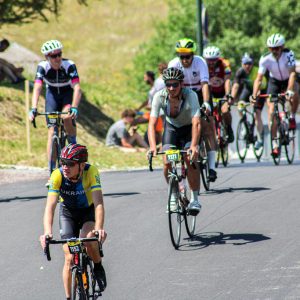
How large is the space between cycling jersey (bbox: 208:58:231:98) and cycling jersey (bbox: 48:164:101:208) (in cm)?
806

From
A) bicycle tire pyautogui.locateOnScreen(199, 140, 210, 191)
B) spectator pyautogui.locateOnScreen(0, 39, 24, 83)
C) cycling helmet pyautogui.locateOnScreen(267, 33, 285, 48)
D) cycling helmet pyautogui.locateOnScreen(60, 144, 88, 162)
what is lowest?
bicycle tire pyautogui.locateOnScreen(199, 140, 210, 191)

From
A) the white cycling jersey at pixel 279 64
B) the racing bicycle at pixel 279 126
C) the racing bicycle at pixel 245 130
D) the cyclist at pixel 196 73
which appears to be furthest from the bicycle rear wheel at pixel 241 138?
the cyclist at pixel 196 73

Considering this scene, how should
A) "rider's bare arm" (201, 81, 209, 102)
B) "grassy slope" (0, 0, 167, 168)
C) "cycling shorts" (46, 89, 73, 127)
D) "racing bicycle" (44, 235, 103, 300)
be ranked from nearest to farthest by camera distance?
"racing bicycle" (44, 235, 103, 300), "rider's bare arm" (201, 81, 209, 102), "cycling shorts" (46, 89, 73, 127), "grassy slope" (0, 0, 167, 168)

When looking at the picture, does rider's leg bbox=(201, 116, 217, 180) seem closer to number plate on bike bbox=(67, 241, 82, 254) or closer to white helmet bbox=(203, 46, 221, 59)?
white helmet bbox=(203, 46, 221, 59)

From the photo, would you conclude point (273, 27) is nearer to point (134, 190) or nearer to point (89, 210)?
point (134, 190)

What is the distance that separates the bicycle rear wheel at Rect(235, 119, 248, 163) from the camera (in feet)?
61.1

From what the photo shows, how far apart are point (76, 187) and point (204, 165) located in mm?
5559

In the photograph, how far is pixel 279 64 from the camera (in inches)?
647

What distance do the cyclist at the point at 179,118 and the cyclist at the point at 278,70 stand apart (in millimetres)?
5047

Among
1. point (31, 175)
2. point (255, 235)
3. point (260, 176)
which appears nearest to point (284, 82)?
point (260, 176)

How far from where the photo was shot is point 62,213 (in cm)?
848

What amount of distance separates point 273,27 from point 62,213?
50.8 metres

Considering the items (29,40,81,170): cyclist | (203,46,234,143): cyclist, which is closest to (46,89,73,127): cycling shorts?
(29,40,81,170): cyclist

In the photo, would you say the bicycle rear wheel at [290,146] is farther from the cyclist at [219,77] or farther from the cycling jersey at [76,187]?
the cycling jersey at [76,187]
